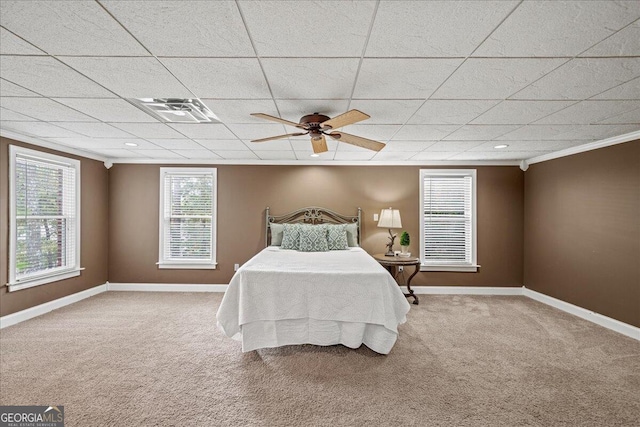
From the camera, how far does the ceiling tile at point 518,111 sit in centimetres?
245

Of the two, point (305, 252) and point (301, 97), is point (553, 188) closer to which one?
point (305, 252)

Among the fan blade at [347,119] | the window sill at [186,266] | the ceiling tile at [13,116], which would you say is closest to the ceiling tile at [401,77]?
the fan blade at [347,119]

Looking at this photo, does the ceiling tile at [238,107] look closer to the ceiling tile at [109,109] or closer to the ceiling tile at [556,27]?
the ceiling tile at [109,109]

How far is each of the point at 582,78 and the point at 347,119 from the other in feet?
5.39

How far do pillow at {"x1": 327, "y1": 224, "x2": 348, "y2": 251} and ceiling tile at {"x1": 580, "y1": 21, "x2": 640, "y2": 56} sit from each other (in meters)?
3.47

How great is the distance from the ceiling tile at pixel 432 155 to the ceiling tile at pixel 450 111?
1.50 metres

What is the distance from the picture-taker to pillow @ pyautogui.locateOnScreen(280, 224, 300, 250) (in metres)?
4.59

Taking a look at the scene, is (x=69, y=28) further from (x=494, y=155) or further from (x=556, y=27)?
(x=494, y=155)

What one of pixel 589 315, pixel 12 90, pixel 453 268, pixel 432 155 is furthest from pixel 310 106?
pixel 589 315

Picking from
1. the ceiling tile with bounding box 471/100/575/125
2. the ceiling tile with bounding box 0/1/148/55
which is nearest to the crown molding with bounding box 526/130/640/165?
the ceiling tile with bounding box 471/100/575/125

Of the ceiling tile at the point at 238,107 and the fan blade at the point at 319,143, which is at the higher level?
the ceiling tile at the point at 238,107

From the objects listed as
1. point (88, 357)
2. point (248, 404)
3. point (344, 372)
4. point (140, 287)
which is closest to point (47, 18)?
point (248, 404)

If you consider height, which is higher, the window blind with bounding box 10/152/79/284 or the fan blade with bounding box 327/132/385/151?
the fan blade with bounding box 327/132/385/151

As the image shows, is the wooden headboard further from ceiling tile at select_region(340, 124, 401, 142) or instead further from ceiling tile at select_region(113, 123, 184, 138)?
ceiling tile at select_region(113, 123, 184, 138)
